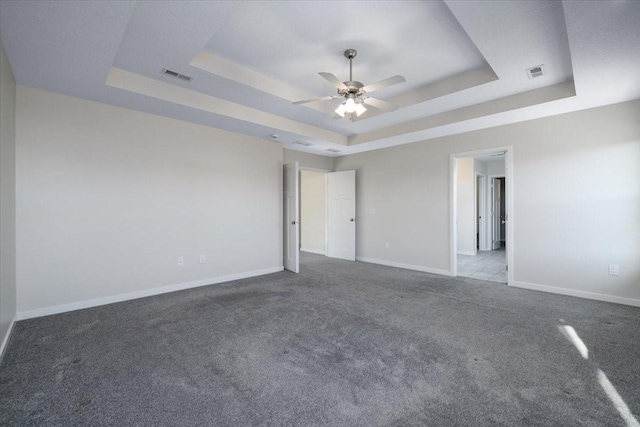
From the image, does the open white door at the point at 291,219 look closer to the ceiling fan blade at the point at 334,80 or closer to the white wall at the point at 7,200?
the ceiling fan blade at the point at 334,80

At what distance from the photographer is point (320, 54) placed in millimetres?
3012

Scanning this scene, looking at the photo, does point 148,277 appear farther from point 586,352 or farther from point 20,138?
point 586,352

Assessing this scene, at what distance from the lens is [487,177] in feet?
27.1

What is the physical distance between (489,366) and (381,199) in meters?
4.25

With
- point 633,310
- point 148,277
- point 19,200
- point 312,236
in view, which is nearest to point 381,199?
point 312,236

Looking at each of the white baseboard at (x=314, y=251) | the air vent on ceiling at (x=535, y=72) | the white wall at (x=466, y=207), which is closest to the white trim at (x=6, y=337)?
the white baseboard at (x=314, y=251)

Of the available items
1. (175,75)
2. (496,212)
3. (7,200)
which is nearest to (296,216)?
(175,75)

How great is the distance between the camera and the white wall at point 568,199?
351 cm

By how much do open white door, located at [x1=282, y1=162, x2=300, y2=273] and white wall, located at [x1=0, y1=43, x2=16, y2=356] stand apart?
3.55 m

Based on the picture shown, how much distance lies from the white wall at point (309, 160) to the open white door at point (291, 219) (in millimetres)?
621

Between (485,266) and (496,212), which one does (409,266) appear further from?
(496,212)

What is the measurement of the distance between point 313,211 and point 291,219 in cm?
233

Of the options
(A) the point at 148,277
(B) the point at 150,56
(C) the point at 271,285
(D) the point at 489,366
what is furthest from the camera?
(C) the point at 271,285

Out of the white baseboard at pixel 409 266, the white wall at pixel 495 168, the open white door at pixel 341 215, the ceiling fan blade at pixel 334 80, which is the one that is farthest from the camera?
the white wall at pixel 495 168
